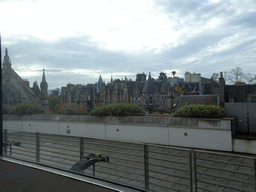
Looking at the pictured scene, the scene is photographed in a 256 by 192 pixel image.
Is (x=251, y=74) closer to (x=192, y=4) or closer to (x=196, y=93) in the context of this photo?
(x=196, y=93)

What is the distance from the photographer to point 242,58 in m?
3.76

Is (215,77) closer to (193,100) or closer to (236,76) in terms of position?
(236,76)

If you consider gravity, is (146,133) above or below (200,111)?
below

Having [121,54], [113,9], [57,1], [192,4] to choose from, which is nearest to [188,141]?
[121,54]

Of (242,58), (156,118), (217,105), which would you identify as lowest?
(156,118)

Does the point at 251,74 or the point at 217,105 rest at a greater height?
the point at 251,74

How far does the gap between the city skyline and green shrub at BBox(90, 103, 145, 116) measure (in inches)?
32.5

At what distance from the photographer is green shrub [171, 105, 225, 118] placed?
4.47 meters

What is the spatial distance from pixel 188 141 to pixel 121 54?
2547 mm

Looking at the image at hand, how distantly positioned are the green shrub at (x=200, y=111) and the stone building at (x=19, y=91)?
398 cm

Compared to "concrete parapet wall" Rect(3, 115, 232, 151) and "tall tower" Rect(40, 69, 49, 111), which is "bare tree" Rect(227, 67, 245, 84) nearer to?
"concrete parapet wall" Rect(3, 115, 232, 151)

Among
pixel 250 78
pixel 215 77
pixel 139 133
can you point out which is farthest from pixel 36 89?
pixel 250 78

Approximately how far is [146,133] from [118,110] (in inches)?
40.3

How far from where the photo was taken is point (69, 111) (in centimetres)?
636
